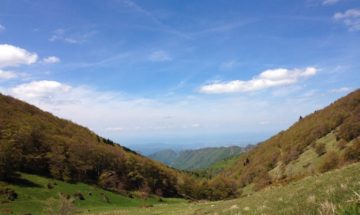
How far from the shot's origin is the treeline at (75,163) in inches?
3900

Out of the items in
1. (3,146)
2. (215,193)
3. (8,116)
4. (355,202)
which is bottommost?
(215,193)

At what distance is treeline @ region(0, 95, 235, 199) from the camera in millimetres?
99062

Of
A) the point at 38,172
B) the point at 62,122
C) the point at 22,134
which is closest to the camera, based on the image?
the point at 38,172

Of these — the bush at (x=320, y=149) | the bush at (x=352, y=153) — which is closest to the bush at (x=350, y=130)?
the bush at (x=320, y=149)

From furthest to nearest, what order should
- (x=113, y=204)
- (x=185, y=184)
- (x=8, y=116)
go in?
(x=185, y=184)
(x=8, y=116)
(x=113, y=204)

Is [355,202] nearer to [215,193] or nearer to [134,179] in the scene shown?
[134,179]

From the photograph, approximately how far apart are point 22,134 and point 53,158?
11.9 m

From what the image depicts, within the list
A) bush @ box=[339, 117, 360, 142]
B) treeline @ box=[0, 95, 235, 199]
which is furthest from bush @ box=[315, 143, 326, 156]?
treeline @ box=[0, 95, 235, 199]

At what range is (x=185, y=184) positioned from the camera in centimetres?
14062

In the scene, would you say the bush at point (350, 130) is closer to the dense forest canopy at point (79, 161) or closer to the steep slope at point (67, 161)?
the dense forest canopy at point (79, 161)

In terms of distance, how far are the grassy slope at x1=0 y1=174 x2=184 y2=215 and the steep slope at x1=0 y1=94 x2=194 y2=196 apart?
517cm

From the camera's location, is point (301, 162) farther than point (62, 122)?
Yes

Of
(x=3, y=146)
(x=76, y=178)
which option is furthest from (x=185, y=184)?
(x=3, y=146)

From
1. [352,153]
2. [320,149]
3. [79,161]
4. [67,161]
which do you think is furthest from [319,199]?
[320,149]
